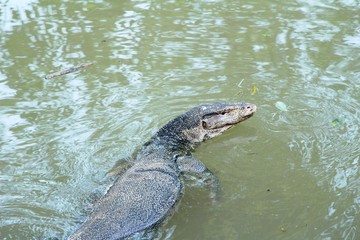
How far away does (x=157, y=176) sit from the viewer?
4.54m

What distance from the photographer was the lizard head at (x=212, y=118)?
18.8ft

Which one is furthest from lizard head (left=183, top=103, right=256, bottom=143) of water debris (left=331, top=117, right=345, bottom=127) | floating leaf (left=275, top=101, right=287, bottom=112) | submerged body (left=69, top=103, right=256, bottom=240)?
water debris (left=331, top=117, right=345, bottom=127)

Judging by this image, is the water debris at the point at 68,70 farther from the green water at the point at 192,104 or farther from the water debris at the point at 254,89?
the water debris at the point at 254,89

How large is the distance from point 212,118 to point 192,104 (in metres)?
0.89

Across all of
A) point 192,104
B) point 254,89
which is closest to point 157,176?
point 192,104

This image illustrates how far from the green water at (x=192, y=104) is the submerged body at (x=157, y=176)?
22cm

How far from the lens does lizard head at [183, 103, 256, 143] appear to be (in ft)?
18.8

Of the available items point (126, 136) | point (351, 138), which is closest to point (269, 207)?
Answer: point (351, 138)

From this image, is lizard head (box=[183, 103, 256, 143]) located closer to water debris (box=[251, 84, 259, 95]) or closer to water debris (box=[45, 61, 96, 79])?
water debris (box=[251, 84, 259, 95])

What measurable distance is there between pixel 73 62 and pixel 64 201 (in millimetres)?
3501

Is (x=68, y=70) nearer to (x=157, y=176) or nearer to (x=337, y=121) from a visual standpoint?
(x=157, y=176)

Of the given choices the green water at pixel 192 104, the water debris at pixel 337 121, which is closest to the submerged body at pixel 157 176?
the green water at pixel 192 104

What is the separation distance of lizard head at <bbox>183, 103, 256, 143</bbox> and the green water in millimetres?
209

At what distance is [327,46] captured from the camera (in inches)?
313
